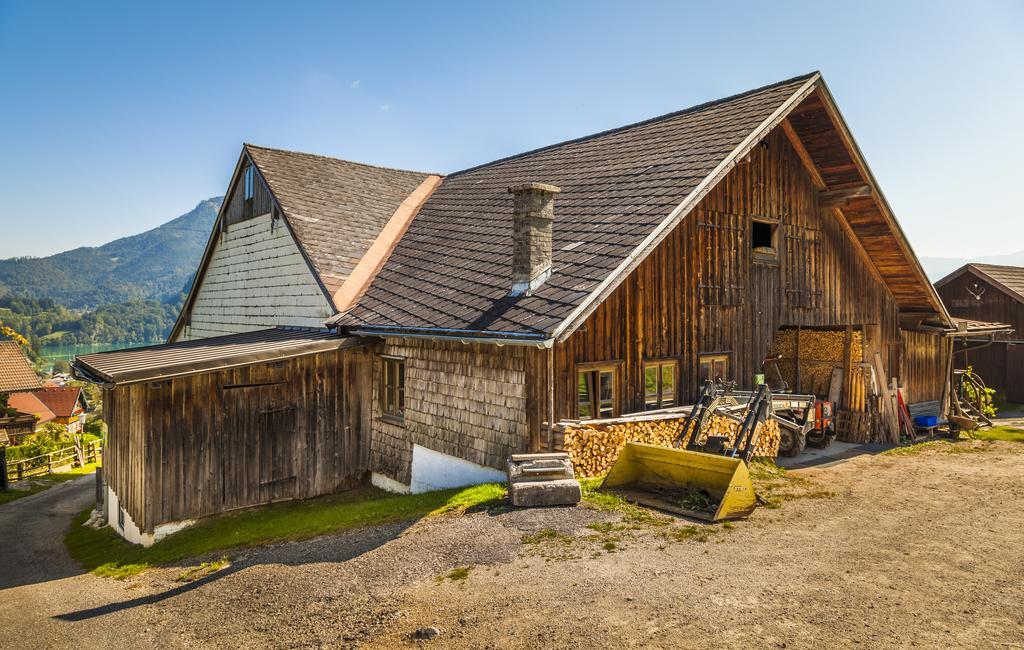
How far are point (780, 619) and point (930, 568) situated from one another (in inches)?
106

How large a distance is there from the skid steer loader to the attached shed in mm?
6056

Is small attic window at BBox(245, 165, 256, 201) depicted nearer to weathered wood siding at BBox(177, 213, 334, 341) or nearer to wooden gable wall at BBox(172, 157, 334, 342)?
wooden gable wall at BBox(172, 157, 334, 342)

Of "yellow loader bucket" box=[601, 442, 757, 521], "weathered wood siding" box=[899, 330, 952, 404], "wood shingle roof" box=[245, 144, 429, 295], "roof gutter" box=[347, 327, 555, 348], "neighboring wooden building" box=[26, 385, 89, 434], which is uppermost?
"wood shingle roof" box=[245, 144, 429, 295]

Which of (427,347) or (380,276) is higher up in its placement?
(380,276)

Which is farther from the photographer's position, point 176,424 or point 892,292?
point 892,292

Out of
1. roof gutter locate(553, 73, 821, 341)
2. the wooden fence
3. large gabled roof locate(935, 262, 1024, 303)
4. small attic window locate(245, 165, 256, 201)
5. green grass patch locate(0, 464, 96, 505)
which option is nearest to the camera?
roof gutter locate(553, 73, 821, 341)

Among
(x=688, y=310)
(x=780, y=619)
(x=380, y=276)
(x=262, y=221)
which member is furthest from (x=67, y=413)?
(x=780, y=619)

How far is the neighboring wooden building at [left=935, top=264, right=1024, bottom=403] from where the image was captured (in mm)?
26625

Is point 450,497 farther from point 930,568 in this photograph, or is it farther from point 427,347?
point 930,568

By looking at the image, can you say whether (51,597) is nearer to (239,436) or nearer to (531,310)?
(239,436)

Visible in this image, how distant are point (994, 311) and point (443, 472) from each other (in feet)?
90.4

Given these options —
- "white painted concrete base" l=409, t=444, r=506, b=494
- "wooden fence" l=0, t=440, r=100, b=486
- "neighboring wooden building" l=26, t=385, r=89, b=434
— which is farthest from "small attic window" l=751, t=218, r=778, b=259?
"neighboring wooden building" l=26, t=385, r=89, b=434

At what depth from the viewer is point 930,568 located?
→ 23.8 ft

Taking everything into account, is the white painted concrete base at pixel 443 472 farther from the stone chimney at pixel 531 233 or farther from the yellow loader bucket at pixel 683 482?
the stone chimney at pixel 531 233
